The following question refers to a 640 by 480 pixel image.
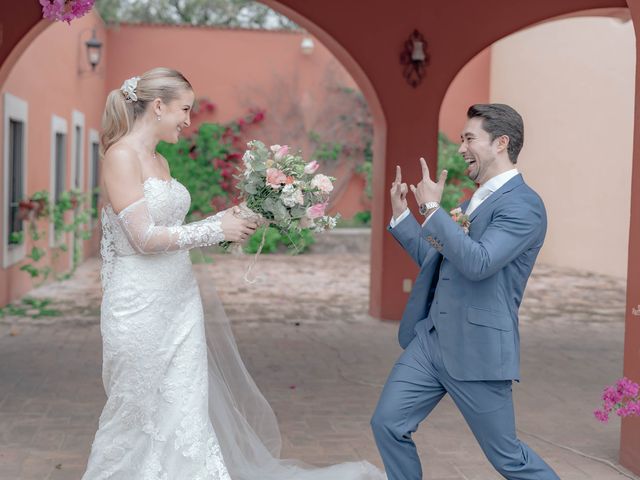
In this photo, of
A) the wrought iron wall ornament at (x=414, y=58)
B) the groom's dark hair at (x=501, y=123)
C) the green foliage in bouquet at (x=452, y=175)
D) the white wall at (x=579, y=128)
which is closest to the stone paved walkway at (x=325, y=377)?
the groom's dark hair at (x=501, y=123)

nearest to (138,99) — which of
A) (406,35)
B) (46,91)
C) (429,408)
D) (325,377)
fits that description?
(429,408)

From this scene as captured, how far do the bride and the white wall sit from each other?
11.2 metres

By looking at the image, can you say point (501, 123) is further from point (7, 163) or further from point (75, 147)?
point (75, 147)

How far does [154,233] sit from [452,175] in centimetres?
1399

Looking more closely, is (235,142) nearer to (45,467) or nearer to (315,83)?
(315,83)

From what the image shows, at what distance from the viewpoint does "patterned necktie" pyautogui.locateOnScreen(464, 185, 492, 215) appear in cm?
330

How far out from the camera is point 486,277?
310 centimetres

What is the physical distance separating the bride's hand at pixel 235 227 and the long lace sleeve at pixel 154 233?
0.05m

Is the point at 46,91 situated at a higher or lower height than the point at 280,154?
higher

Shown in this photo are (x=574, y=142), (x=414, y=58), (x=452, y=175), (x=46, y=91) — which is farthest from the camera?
(x=452, y=175)

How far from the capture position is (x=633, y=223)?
14.8 ft

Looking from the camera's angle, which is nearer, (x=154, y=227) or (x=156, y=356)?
(x=154, y=227)

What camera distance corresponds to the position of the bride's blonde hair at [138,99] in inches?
132

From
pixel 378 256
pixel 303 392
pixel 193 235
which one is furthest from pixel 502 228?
pixel 378 256
